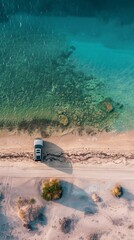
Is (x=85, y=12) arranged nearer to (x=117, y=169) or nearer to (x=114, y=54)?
(x=114, y=54)

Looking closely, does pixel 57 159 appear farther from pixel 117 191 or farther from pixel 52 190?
pixel 117 191

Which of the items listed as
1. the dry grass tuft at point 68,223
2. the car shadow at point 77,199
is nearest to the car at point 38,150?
the car shadow at point 77,199

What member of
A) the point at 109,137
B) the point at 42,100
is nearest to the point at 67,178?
the point at 109,137

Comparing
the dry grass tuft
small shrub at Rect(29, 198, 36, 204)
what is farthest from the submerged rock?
small shrub at Rect(29, 198, 36, 204)

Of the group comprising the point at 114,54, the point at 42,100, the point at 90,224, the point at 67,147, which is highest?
the point at 114,54

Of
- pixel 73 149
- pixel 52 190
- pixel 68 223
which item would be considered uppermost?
pixel 73 149

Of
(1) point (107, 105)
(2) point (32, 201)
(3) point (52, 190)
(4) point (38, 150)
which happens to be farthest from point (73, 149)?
(2) point (32, 201)
